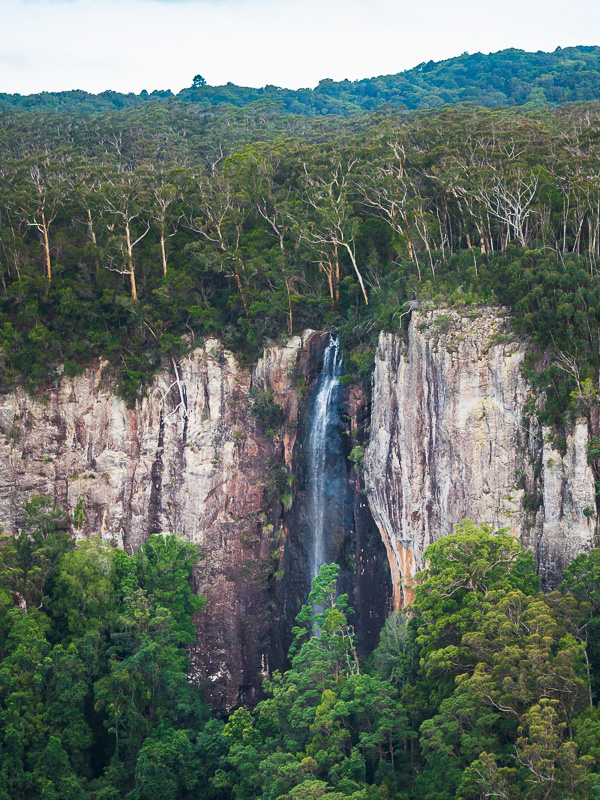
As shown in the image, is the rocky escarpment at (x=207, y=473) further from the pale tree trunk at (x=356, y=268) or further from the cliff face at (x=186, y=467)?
the pale tree trunk at (x=356, y=268)

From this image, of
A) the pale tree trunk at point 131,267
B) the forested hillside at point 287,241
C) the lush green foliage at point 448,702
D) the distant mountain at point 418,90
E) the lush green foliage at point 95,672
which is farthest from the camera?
the distant mountain at point 418,90

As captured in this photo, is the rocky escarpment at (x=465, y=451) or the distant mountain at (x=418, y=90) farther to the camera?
the distant mountain at (x=418, y=90)

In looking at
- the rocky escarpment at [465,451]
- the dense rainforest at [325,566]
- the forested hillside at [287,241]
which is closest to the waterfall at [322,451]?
the dense rainforest at [325,566]

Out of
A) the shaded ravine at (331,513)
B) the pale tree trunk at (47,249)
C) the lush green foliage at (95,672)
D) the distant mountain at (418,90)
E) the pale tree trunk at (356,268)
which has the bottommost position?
the lush green foliage at (95,672)

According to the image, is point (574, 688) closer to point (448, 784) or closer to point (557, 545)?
point (448, 784)

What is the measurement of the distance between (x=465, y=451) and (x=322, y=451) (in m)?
8.29

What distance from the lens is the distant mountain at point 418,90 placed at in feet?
277

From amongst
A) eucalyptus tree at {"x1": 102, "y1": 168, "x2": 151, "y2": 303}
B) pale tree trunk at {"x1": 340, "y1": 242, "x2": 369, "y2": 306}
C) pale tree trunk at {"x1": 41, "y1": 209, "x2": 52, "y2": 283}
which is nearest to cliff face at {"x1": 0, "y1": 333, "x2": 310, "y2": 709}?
pale tree trunk at {"x1": 340, "y1": 242, "x2": 369, "y2": 306}

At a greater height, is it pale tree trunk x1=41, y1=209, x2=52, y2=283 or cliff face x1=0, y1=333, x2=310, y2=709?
pale tree trunk x1=41, y1=209, x2=52, y2=283

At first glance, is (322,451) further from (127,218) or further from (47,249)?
(47,249)

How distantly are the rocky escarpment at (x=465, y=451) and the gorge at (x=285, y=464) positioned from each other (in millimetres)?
69

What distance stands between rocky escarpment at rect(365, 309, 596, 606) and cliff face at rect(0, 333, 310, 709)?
6.13 metres

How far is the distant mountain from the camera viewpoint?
3324 inches

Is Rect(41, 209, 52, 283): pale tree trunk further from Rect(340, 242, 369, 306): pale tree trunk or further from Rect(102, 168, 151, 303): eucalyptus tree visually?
Rect(340, 242, 369, 306): pale tree trunk
